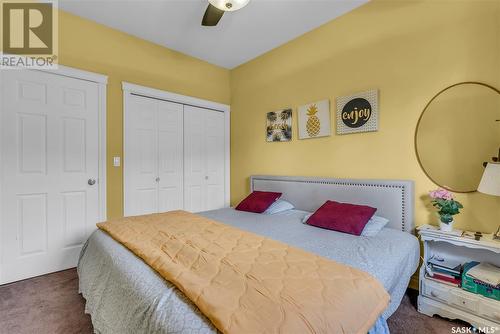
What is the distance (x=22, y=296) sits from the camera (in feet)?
6.79

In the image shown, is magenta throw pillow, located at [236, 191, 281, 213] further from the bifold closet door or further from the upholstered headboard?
the bifold closet door

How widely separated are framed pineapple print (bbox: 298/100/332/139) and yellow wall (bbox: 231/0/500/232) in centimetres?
10

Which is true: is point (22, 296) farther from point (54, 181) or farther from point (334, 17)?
point (334, 17)

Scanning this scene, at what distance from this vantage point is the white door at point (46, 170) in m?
2.30

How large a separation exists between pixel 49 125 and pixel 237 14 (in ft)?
7.60

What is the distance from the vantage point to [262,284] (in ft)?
3.49

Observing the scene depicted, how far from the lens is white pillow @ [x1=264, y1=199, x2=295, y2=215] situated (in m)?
2.77

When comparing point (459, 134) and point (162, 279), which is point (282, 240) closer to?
point (162, 279)

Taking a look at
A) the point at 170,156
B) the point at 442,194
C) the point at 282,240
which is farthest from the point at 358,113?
the point at 170,156

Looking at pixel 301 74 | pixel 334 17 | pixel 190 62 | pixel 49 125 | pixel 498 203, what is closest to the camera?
pixel 498 203

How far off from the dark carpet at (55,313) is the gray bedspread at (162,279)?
0.21 meters

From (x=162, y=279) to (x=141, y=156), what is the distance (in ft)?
7.53

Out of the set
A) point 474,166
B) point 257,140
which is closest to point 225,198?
point 257,140

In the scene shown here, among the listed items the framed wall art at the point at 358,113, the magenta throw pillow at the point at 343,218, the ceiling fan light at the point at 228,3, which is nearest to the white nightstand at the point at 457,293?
the magenta throw pillow at the point at 343,218
